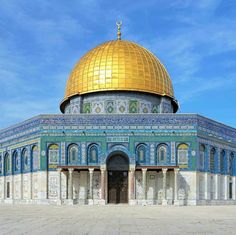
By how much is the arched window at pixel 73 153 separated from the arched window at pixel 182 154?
624cm

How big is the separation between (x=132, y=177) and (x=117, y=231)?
16753 mm

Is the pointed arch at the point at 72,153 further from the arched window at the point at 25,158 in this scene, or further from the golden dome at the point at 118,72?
the golden dome at the point at 118,72

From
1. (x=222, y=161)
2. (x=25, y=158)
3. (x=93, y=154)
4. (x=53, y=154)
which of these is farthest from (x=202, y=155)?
(x=25, y=158)

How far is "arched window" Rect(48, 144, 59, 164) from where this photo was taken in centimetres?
2808

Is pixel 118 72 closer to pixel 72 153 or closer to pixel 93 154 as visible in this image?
pixel 93 154

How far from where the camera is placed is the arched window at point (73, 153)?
28.0m

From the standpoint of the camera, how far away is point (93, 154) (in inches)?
1099

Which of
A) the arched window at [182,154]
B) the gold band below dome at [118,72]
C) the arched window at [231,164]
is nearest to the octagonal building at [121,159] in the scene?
the arched window at [182,154]

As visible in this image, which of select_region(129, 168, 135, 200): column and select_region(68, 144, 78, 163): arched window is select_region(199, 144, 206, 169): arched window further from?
select_region(68, 144, 78, 163): arched window

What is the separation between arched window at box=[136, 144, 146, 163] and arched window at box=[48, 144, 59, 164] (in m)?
4.94

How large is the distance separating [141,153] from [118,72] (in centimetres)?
673

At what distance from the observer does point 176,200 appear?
26938 mm

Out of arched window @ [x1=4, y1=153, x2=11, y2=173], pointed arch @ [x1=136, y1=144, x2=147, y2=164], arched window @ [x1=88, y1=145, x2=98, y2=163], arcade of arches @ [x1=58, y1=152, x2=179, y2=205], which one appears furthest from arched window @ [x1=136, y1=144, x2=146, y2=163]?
arched window @ [x1=4, y1=153, x2=11, y2=173]

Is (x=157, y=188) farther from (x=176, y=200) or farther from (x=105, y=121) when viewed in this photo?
(x=105, y=121)
